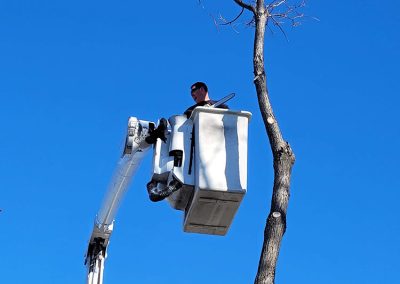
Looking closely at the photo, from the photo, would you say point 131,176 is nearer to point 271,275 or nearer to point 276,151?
point 276,151

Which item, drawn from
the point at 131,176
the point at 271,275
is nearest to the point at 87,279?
the point at 131,176

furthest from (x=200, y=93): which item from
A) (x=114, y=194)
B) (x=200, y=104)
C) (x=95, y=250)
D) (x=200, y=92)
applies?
(x=95, y=250)

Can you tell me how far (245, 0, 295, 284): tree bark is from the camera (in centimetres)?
563

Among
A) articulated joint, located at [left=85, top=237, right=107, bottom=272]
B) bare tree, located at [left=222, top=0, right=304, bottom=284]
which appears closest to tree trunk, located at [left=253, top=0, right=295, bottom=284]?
bare tree, located at [left=222, top=0, right=304, bottom=284]

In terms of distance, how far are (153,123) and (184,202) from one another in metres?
0.82

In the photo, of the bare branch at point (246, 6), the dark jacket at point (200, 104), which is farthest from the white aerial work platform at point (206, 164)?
the bare branch at point (246, 6)

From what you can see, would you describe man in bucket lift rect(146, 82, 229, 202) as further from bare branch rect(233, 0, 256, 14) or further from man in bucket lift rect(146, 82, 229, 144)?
bare branch rect(233, 0, 256, 14)

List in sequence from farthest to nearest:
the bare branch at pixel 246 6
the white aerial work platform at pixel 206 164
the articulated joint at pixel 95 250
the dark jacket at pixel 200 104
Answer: the articulated joint at pixel 95 250 → the bare branch at pixel 246 6 → the dark jacket at pixel 200 104 → the white aerial work platform at pixel 206 164

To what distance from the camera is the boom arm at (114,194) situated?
640 centimetres

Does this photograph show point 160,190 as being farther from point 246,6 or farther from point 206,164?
point 246,6

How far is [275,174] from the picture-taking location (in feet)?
20.1

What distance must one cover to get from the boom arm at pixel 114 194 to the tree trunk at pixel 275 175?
38.2 inches

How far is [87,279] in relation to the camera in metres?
9.26

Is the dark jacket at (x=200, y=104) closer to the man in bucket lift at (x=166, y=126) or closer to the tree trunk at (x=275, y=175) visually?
the man in bucket lift at (x=166, y=126)
